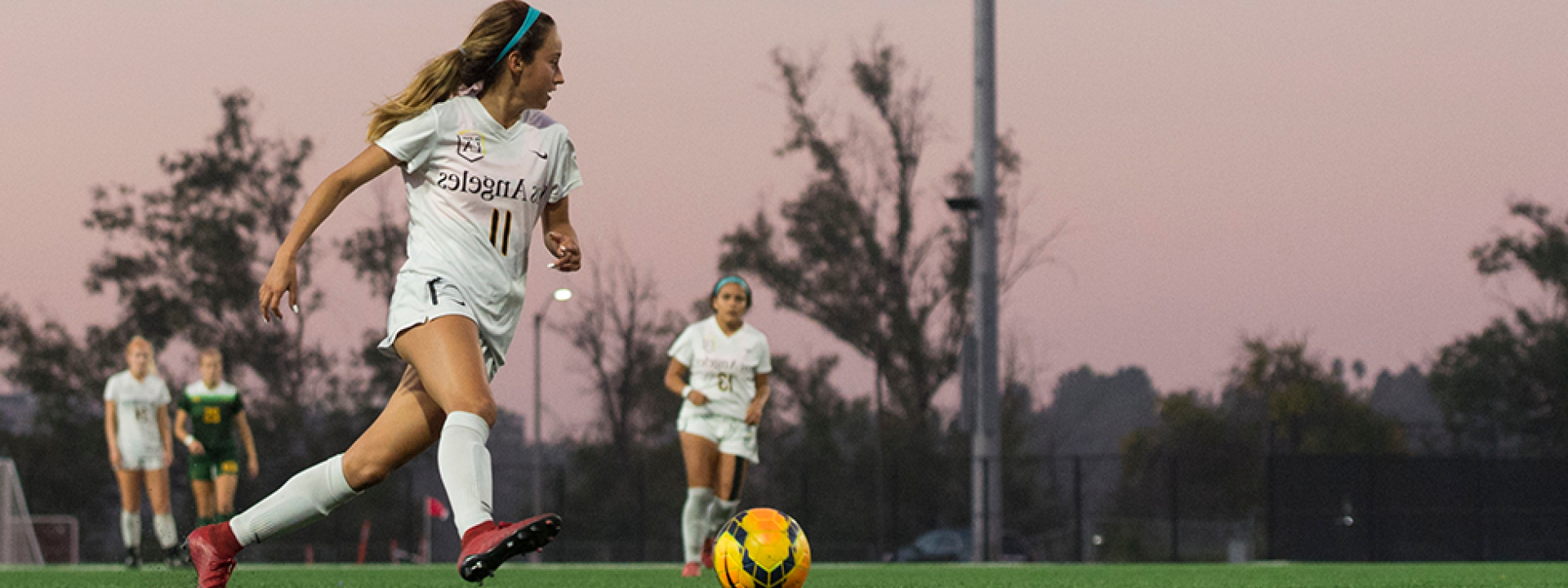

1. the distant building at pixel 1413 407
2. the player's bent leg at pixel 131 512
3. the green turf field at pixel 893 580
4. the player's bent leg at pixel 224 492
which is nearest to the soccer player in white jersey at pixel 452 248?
the green turf field at pixel 893 580

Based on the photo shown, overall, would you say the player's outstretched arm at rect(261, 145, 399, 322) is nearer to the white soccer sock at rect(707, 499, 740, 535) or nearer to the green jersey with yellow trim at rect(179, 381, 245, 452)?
the white soccer sock at rect(707, 499, 740, 535)

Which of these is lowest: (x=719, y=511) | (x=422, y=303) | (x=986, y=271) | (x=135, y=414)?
(x=719, y=511)

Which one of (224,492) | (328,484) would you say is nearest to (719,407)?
(224,492)

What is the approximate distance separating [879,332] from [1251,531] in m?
9.60

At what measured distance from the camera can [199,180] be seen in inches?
1460

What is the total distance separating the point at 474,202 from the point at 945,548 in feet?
86.5

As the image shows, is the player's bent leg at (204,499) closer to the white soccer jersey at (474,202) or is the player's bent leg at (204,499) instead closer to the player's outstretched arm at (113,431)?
the player's outstretched arm at (113,431)

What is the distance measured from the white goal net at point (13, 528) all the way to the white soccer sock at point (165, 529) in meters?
6.06

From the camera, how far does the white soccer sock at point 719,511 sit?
11.6 meters

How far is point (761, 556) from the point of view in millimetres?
6715

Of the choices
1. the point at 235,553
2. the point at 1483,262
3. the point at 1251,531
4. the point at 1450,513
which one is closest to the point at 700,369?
the point at 235,553

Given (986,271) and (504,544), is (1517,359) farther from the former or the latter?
(504,544)

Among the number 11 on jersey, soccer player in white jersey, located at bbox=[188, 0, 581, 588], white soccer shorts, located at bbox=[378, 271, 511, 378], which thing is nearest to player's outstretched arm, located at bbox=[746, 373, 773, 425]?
soccer player in white jersey, located at bbox=[188, 0, 581, 588]

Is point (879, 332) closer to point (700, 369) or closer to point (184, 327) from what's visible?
point (184, 327)
